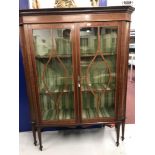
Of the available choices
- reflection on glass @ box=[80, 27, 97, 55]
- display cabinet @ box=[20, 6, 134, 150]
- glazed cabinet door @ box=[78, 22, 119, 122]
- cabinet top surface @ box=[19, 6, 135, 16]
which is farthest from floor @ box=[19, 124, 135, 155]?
cabinet top surface @ box=[19, 6, 135, 16]

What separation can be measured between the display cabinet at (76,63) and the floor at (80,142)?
0.41 feet

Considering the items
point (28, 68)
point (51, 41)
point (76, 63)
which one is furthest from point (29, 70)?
point (76, 63)

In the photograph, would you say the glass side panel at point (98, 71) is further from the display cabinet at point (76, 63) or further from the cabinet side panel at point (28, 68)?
the cabinet side panel at point (28, 68)

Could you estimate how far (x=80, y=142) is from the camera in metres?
2.08

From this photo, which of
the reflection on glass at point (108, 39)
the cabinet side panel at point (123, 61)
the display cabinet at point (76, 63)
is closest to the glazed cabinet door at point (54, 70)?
the display cabinet at point (76, 63)

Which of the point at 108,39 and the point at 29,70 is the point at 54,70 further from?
the point at 108,39

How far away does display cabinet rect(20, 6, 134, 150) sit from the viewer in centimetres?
164

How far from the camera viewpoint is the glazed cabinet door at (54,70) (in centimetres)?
169

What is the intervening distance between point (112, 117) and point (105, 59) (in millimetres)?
653

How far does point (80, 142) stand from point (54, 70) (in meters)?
0.93

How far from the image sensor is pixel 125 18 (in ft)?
5.42
